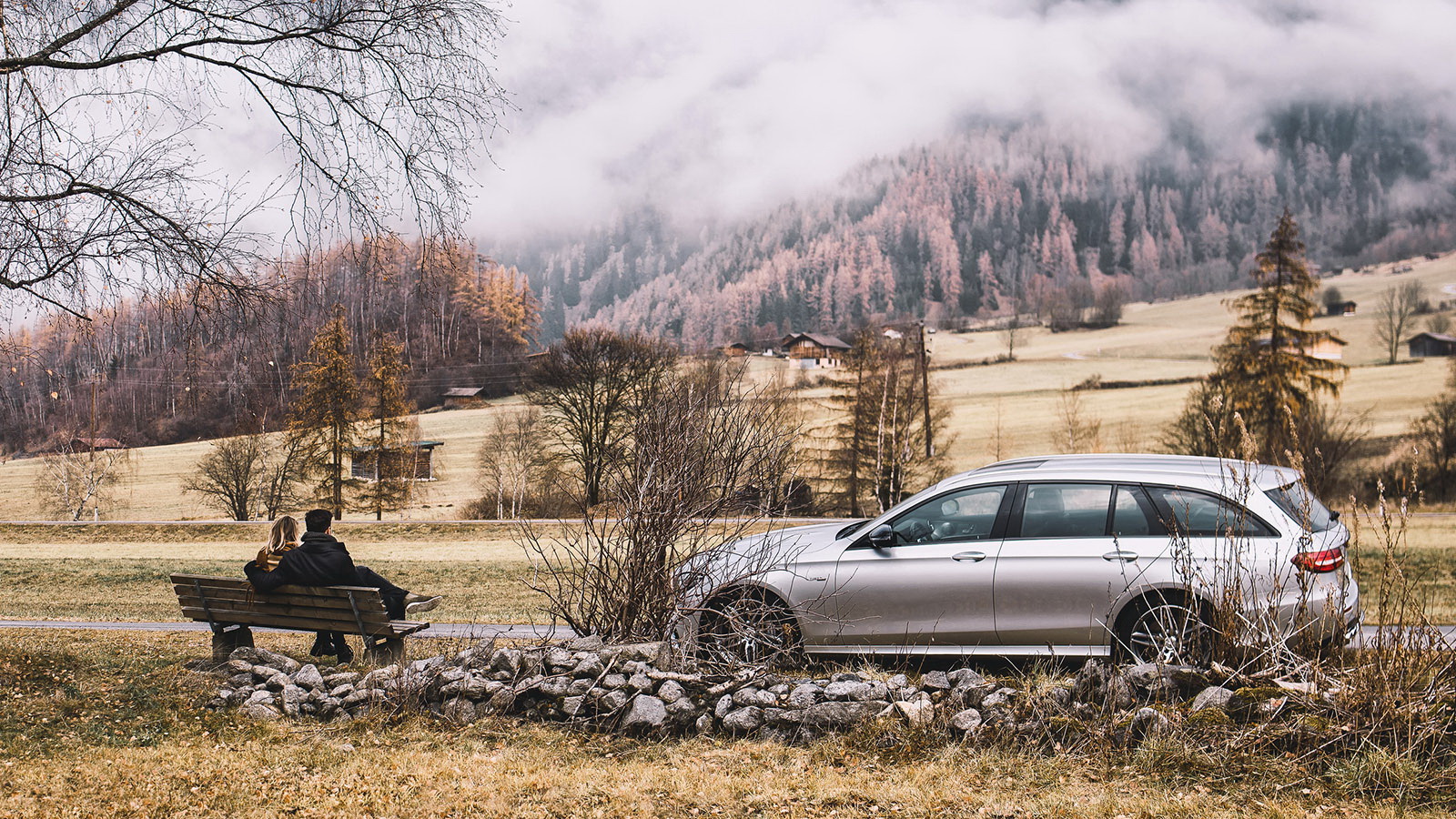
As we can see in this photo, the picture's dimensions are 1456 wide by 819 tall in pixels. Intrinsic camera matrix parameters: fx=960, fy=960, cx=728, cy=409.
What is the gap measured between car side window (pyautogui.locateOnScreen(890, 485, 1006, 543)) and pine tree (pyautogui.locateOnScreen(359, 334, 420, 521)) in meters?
33.4

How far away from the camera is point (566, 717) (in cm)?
524

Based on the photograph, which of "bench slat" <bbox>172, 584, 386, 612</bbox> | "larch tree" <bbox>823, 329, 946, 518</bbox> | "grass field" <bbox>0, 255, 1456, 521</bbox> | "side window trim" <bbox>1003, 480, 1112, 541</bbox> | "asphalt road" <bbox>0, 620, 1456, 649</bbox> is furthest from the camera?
"grass field" <bbox>0, 255, 1456, 521</bbox>

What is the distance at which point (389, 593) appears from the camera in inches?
283

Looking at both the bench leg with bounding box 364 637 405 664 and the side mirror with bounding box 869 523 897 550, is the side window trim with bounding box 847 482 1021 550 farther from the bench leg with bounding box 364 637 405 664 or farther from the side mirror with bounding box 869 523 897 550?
the bench leg with bounding box 364 637 405 664

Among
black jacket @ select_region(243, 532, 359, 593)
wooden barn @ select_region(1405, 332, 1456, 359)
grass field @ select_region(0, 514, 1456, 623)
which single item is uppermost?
wooden barn @ select_region(1405, 332, 1456, 359)

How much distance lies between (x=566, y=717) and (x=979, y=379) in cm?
6618

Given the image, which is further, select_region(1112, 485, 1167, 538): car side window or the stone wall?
select_region(1112, 485, 1167, 538): car side window

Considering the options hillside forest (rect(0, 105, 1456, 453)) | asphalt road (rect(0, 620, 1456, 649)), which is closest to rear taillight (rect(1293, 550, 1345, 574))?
asphalt road (rect(0, 620, 1456, 649))

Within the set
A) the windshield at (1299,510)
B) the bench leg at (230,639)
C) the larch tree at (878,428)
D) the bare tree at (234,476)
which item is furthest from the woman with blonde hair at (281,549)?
the bare tree at (234,476)

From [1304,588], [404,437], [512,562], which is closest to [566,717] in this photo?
[1304,588]

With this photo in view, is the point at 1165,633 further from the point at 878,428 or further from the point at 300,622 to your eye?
the point at 878,428

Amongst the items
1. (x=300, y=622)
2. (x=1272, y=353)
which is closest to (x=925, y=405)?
(x=1272, y=353)

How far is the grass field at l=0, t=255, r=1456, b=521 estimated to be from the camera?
37844 mm

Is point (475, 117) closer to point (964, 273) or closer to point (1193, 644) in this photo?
point (1193, 644)
